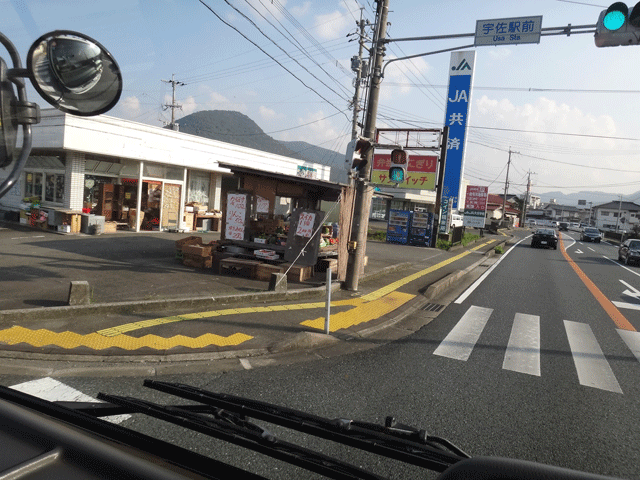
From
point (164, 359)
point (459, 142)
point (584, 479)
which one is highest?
point (459, 142)

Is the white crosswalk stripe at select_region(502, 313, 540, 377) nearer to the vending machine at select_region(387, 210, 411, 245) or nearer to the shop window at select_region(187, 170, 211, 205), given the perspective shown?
the shop window at select_region(187, 170, 211, 205)

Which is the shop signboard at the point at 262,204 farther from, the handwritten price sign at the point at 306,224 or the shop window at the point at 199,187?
the shop window at the point at 199,187

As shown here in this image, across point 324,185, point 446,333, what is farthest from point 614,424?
point 324,185

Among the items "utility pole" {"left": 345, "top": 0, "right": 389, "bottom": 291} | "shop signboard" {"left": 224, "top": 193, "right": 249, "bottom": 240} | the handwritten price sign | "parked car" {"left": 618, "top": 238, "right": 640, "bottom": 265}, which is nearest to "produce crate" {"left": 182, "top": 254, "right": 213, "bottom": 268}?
"shop signboard" {"left": 224, "top": 193, "right": 249, "bottom": 240}

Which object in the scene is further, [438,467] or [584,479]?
[438,467]

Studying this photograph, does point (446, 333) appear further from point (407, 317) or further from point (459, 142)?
point (459, 142)

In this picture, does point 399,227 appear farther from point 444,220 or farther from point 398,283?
point 398,283

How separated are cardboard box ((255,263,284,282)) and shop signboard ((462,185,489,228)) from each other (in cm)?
3361

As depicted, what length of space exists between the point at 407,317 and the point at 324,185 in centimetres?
418

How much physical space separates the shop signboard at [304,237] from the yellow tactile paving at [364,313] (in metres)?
2.20

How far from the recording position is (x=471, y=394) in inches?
199

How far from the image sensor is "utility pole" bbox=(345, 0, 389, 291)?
10.4 metres

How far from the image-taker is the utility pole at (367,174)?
10383 mm

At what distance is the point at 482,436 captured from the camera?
13.4 ft
